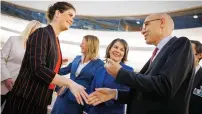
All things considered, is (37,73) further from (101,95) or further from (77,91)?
(101,95)

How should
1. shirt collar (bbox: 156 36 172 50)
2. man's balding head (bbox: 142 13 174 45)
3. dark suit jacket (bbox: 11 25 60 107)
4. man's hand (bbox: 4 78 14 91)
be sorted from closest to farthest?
dark suit jacket (bbox: 11 25 60 107)
shirt collar (bbox: 156 36 172 50)
man's balding head (bbox: 142 13 174 45)
man's hand (bbox: 4 78 14 91)

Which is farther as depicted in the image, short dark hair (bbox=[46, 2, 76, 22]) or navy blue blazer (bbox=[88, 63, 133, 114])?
navy blue blazer (bbox=[88, 63, 133, 114])

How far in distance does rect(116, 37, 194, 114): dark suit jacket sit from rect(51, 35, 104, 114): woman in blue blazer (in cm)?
128

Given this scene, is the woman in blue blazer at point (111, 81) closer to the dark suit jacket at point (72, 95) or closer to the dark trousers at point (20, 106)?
the dark suit jacket at point (72, 95)

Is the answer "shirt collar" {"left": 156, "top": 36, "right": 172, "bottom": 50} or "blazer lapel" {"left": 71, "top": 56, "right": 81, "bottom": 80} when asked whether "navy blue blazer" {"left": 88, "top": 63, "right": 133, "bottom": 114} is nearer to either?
"blazer lapel" {"left": 71, "top": 56, "right": 81, "bottom": 80}

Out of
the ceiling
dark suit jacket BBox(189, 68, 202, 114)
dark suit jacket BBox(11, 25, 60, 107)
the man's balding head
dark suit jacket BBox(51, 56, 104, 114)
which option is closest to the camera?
dark suit jacket BBox(11, 25, 60, 107)

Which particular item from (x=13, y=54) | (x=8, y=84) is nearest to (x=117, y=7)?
(x=13, y=54)

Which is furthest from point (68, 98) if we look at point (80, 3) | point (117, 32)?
point (80, 3)

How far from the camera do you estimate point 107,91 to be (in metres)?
2.02

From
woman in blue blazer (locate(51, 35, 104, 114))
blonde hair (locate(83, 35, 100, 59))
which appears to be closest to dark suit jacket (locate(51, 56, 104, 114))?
woman in blue blazer (locate(51, 35, 104, 114))

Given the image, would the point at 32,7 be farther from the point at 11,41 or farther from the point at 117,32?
the point at 11,41

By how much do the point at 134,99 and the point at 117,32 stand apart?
7.42 m

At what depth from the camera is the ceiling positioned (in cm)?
816

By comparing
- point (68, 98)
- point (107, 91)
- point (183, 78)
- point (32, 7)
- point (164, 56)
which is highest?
point (32, 7)
